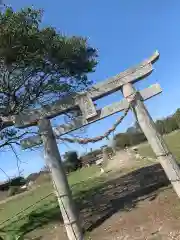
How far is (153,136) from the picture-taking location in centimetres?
794

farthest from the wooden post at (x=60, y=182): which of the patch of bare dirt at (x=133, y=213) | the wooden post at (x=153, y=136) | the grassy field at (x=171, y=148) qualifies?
the grassy field at (x=171, y=148)

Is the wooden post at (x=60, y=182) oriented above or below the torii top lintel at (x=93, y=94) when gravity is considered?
below

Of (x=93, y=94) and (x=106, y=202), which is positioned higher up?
(x=93, y=94)

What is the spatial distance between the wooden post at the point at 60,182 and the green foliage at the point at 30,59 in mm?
3145

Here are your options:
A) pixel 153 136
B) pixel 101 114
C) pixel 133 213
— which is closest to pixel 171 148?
pixel 133 213

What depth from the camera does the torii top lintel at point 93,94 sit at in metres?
8.16

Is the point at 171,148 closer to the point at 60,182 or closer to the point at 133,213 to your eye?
the point at 133,213

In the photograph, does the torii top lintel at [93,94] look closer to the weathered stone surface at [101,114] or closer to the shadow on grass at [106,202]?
the weathered stone surface at [101,114]

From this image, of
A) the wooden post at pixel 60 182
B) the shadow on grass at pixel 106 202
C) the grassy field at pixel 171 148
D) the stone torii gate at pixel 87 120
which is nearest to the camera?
the stone torii gate at pixel 87 120

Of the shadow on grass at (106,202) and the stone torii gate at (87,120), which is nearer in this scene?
the stone torii gate at (87,120)

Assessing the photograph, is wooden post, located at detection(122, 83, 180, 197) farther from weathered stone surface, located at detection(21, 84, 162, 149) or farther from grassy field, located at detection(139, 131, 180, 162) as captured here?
grassy field, located at detection(139, 131, 180, 162)

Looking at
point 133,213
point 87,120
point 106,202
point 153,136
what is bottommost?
point 133,213

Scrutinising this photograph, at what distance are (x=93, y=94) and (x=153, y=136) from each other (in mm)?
1811

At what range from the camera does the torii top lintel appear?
816 centimetres
